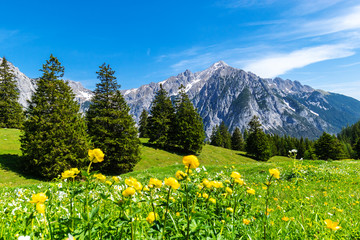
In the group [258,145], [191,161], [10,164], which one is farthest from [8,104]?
[258,145]

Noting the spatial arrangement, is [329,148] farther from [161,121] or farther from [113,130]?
[113,130]

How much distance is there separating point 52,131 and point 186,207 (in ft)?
69.3

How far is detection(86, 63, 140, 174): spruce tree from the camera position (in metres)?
24.1

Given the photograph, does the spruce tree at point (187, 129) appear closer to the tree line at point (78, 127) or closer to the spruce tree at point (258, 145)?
the tree line at point (78, 127)

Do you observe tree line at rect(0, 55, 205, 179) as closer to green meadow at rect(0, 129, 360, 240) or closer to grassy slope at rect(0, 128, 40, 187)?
grassy slope at rect(0, 128, 40, 187)

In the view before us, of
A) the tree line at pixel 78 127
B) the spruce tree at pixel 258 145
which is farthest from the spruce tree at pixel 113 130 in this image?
the spruce tree at pixel 258 145

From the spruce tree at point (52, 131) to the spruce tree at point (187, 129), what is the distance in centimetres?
2068

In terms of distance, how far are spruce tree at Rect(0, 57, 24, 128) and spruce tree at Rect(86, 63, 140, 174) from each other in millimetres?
22842

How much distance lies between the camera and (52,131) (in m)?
18.7

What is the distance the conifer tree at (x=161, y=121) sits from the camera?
122ft

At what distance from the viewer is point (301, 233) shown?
2672mm

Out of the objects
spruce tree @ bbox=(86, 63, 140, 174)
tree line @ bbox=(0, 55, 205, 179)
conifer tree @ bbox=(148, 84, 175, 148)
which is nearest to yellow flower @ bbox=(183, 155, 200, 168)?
tree line @ bbox=(0, 55, 205, 179)

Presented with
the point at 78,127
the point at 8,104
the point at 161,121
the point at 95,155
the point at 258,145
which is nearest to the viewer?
the point at 95,155

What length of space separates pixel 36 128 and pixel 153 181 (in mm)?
22935
